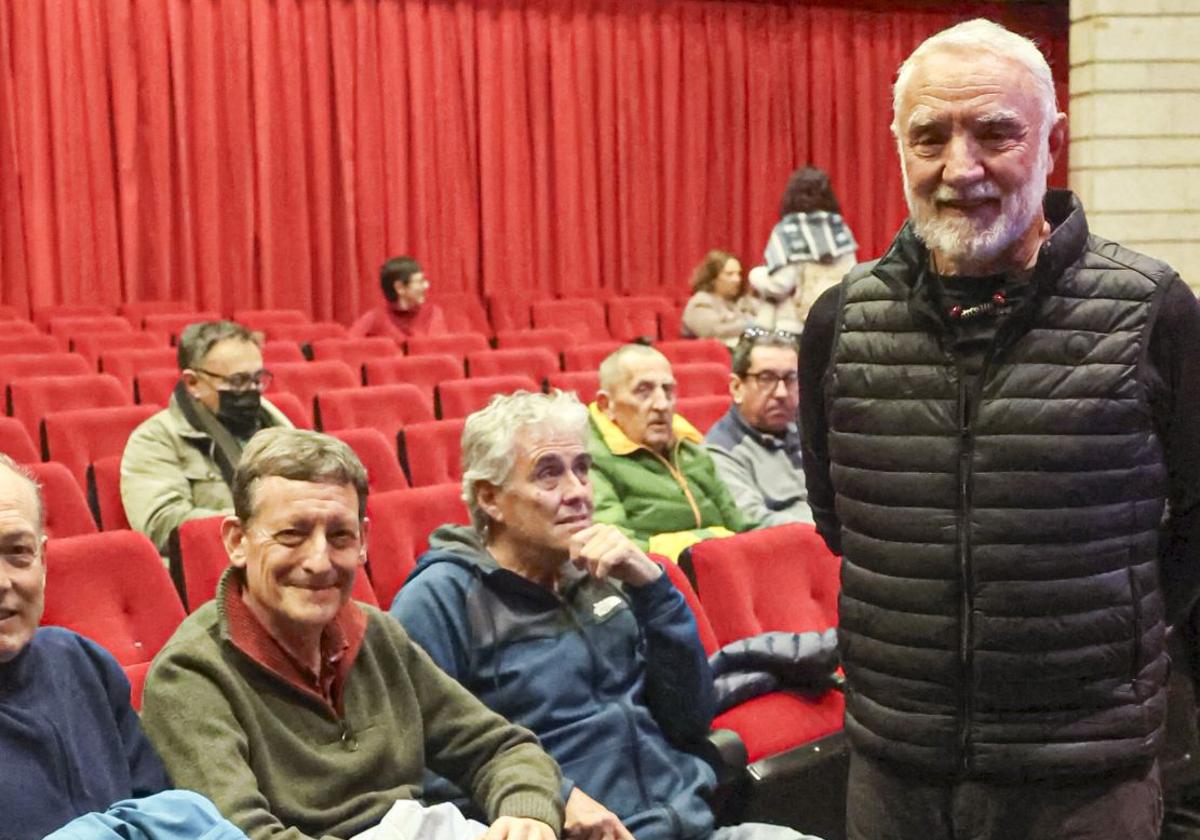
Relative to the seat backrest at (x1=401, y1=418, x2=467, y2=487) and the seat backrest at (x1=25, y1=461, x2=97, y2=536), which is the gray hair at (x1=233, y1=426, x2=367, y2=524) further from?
the seat backrest at (x1=401, y1=418, x2=467, y2=487)

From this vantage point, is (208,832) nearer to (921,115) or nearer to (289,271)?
(921,115)

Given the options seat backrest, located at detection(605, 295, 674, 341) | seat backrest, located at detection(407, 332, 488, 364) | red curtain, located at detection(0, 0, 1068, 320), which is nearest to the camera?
seat backrest, located at detection(407, 332, 488, 364)

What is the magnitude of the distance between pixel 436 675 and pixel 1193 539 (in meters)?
1.02

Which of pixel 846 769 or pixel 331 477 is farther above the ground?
pixel 331 477

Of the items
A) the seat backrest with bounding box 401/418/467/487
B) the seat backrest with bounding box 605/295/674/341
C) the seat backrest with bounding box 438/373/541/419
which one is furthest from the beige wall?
the seat backrest with bounding box 401/418/467/487

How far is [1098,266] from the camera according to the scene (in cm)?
160

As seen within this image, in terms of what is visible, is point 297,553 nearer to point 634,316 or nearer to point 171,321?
point 171,321

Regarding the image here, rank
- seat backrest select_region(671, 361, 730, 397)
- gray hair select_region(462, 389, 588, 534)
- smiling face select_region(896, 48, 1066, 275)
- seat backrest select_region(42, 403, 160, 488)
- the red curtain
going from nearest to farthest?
1. smiling face select_region(896, 48, 1066, 275)
2. gray hair select_region(462, 389, 588, 534)
3. seat backrest select_region(42, 403, 160, 488)
4. seat backrest select_region(671, 361, 730, 397)
5. the red curtain

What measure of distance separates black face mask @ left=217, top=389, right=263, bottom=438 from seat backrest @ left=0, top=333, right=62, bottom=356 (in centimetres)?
229

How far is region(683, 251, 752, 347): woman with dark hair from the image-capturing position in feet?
25.7

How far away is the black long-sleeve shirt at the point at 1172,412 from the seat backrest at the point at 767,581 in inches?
40.9

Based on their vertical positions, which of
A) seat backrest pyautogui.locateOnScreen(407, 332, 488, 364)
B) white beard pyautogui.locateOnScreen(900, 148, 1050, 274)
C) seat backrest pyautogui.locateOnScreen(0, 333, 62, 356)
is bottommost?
seat backrest pyautogui.locateOnScreen(407, 332, 488, 364)

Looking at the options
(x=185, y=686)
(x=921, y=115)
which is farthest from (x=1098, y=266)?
(x=185, y=686)

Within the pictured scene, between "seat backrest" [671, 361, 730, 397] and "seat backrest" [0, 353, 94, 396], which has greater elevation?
"seat backrest" [0, 353, 94, 396]
